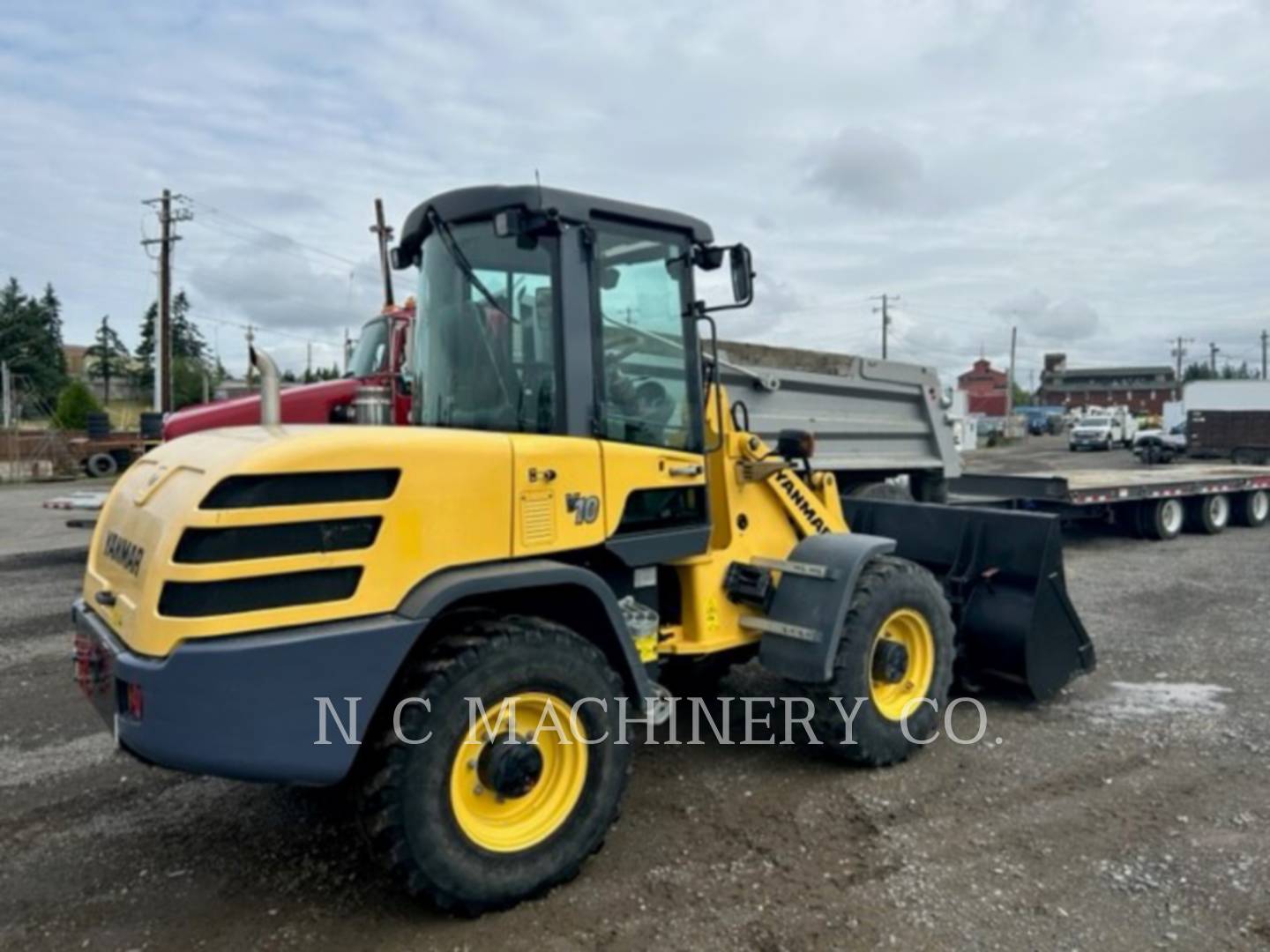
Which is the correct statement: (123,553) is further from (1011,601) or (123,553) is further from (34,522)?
(34,522)

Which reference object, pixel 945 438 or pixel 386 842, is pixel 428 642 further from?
pixel 945 438

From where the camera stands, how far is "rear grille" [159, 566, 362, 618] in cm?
Answer: 270

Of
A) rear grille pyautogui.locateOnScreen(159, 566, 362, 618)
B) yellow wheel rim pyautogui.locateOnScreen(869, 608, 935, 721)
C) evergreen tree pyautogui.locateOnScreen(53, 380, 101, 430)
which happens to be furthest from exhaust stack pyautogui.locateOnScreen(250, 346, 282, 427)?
evergreen tree pyautogui.locateOnScreen(53, 380, 101, 430)

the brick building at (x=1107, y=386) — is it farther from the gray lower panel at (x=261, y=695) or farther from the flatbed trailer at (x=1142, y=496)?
the gray lower panel at (x=261, y=695)

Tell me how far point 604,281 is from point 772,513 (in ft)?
5.06

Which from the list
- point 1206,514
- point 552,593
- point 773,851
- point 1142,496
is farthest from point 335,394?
point 1206,514

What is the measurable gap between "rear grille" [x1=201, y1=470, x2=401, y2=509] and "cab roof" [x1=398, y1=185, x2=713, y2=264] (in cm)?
122

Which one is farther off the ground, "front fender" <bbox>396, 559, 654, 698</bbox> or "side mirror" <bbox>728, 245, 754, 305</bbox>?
"side mirror" <bbox>728, 245, 754, 305</bbox>

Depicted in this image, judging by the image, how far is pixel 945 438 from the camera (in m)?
8.00

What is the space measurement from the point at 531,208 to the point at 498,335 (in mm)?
497

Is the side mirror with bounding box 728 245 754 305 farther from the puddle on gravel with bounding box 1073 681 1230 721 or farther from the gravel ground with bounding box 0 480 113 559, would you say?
the gravel ground with bounding box 0 480 113 559

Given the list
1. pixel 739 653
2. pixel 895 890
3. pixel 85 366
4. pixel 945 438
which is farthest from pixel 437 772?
pixel 85 366

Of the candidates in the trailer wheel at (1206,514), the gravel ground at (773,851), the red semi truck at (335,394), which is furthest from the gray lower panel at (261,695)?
the trailer wheel at (1206,514)

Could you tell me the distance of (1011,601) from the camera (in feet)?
17.2
